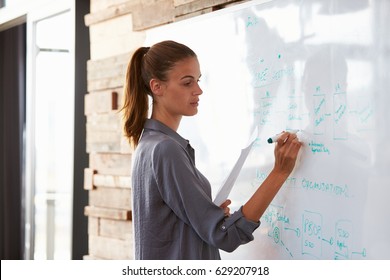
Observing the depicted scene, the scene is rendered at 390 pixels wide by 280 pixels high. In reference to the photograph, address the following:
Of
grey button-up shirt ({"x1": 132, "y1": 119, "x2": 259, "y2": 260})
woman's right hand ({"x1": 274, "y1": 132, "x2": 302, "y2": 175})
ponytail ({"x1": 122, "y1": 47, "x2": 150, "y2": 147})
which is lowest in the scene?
grey button-up shirt ({"x1": 132, "y1": 119, "x2": 259, "y2": 260})

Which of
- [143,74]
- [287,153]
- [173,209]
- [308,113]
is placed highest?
[143,74]

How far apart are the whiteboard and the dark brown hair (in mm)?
272

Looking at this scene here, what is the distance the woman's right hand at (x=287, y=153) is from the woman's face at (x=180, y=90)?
0.27 metres

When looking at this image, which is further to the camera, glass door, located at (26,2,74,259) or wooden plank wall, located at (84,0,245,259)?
glass door, located at (26,2,74,259)

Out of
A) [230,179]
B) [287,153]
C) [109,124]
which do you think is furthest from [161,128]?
[109,124]

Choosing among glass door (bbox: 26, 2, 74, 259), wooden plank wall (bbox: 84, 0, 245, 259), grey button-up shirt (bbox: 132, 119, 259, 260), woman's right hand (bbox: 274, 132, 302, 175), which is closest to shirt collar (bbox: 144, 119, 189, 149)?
grey button-up shirt (bbox: 132, 119, 259, 260)

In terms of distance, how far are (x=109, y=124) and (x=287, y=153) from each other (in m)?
1.26

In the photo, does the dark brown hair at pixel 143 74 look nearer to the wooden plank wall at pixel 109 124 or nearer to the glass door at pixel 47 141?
the wooden plank wall at pixel 109 124

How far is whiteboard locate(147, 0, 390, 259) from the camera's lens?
148cm

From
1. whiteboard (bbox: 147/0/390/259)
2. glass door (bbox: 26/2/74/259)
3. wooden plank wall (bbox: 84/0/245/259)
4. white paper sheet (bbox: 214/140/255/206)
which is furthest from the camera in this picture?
glass door (bbox: 26/2/74/259)

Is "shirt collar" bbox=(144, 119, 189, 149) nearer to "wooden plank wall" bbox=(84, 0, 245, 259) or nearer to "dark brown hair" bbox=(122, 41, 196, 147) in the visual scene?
"dark brown hair" bbox=(122, 41, 196, 147)

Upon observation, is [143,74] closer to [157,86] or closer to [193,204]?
[157,86]

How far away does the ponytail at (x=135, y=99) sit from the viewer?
67.3 inches

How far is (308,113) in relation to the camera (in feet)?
5.42
